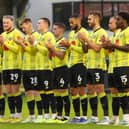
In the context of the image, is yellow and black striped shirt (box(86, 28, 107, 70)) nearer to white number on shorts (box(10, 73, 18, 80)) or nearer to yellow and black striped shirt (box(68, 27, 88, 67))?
yellow and black striped shirt (box(68, 27, 88, 67))

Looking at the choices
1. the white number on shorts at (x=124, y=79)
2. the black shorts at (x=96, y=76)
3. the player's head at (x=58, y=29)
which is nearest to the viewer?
the white number on shorts at (x=124, y=79)

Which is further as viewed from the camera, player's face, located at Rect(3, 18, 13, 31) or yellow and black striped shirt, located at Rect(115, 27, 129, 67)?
player's face, located at Rect(3, 18, 13, 31)

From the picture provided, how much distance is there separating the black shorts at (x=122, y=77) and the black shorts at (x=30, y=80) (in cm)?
168

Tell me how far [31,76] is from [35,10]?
14585 millimetres

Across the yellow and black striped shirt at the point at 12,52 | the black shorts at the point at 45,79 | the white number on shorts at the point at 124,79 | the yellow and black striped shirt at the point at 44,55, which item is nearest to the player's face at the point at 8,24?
the yellow and black striped shirt at the point at 12,52

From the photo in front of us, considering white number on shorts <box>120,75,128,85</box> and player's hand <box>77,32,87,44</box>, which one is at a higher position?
player's hand <box>77,32,87,44</box>

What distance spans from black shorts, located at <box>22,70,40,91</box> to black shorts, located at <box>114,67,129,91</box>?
168 cm

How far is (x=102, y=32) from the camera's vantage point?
40.1ft

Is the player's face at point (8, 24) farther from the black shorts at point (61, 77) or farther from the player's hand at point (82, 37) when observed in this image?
the player's hand at point (82, 37)

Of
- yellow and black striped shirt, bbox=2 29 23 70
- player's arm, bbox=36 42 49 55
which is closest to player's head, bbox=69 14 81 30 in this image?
player's arm, bbox=36 42 49 55

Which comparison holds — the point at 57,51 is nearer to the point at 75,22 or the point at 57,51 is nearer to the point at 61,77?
the point at 61,77

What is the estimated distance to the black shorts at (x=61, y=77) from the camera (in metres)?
12.5

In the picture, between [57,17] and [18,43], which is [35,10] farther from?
[18,43]

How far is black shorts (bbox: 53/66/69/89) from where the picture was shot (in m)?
12.5
